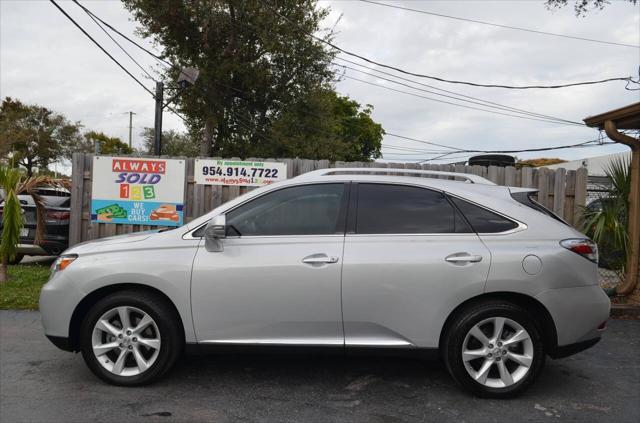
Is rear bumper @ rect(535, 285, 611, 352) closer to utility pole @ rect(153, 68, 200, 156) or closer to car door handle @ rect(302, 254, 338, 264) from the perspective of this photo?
car door handle @ rect(302, 254, 338, 264)

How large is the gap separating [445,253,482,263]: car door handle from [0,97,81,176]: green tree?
52.5 meters

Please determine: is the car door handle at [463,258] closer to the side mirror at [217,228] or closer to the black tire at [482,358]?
the black tire at [482,358]

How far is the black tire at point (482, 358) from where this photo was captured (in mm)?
3648

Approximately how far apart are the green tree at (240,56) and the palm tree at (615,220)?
1645cm

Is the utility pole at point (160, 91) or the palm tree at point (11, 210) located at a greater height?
the utility pole at point (160, 91)

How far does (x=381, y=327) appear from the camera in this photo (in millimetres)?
3684

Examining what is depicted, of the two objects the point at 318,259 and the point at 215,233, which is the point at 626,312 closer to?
the point at 318,259

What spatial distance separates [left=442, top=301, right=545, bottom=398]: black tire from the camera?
3648 mm

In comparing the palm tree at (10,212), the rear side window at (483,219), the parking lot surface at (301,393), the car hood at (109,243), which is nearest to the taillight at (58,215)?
the palm tree at (10,212)

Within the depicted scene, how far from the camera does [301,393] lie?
3.80 m

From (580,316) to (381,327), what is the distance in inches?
57.8

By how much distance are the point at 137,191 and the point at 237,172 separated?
5.32ft

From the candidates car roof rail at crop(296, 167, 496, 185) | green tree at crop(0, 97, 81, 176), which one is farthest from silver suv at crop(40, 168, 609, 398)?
green tree at crop(0, 97, 81, 176)

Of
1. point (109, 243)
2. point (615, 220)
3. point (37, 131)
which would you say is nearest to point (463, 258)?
point (109, 243)
